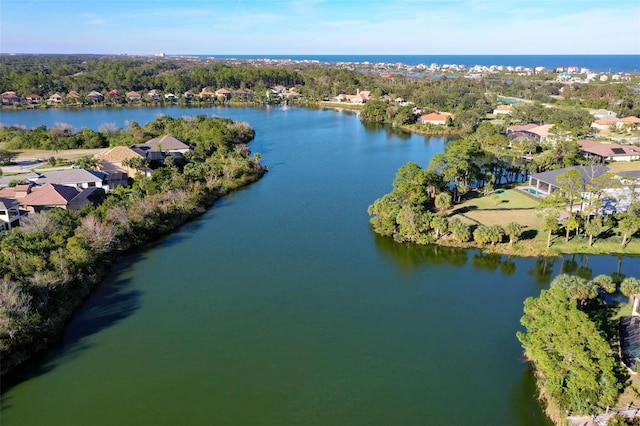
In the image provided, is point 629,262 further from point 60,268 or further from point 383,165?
point 60,268

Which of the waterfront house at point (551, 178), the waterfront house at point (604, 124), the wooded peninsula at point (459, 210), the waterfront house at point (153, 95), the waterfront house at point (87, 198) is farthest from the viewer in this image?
the waterfront house at point (153, 95)

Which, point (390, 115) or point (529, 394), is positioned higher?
point (390, 115)

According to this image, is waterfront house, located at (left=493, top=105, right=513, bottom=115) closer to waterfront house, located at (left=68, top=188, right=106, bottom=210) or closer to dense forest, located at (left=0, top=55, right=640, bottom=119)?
dense forest, located at (left=0, top=55, right=640, bottom=119)

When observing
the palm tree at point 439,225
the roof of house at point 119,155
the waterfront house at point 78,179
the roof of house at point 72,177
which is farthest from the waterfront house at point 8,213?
the palm tree at point 439,225

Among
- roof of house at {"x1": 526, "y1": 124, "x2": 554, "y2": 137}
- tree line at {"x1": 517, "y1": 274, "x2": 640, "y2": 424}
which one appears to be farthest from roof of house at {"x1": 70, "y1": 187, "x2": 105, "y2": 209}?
roof of house at {"x1": 526, "y1": 124, "x2": 554, "y2": 137}

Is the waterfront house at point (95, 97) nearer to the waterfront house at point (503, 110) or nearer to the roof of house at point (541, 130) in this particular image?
the waterfront house at point (503, 110)

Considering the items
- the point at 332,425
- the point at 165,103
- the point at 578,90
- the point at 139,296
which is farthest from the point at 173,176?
the point at 578,90
